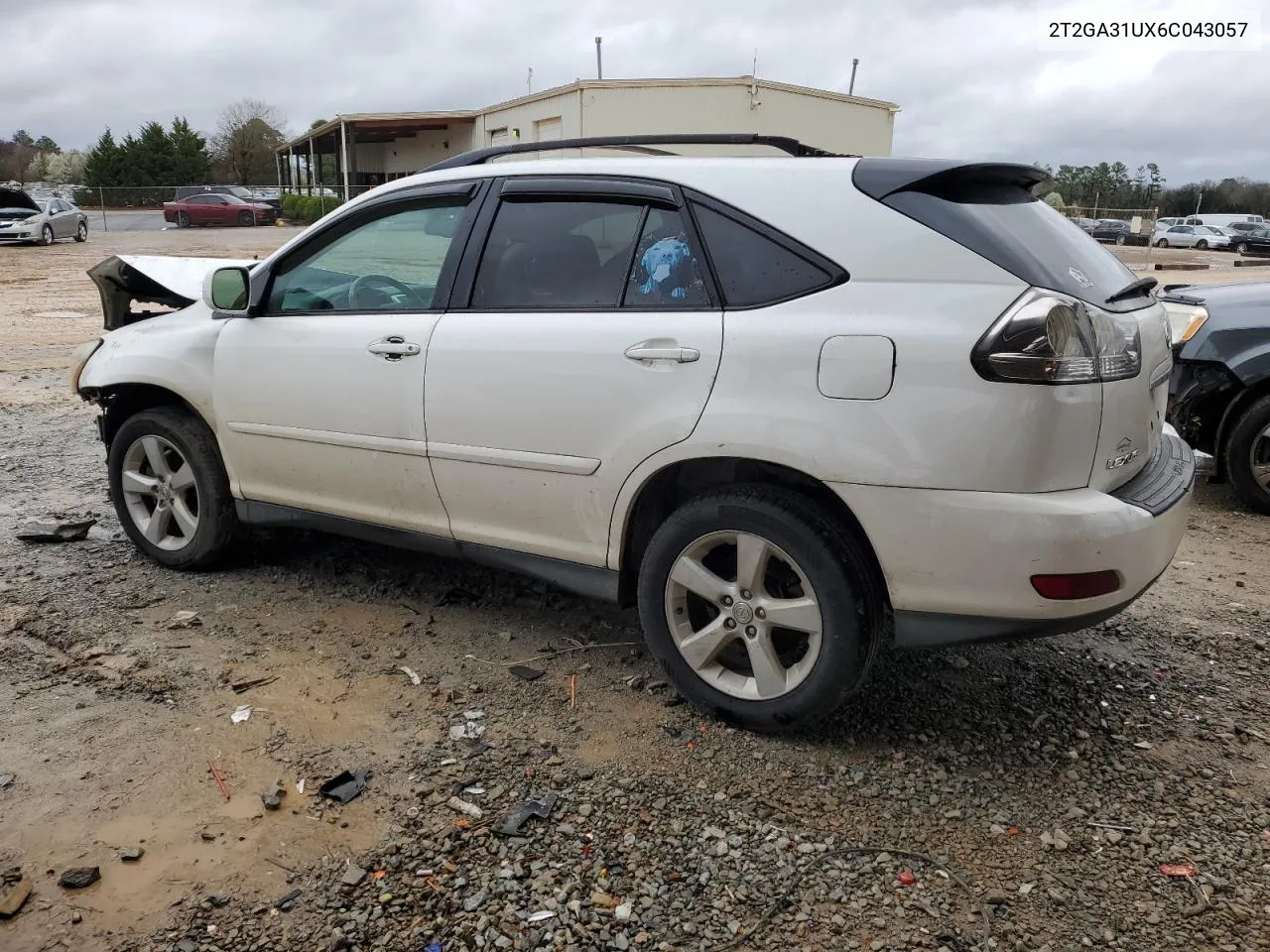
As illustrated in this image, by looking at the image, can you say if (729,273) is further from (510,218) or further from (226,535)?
(226,535)

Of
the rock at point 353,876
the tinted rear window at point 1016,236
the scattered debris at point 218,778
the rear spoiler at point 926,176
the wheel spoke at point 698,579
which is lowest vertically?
the rock at point 353,876

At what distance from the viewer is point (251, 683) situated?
359cm

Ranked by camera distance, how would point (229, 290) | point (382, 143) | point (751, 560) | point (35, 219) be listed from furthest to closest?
point (382, 143) → point (35, 219) → point (229, 290) → point (751, 560)

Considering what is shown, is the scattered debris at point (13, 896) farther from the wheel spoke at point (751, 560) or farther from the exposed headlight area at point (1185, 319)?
the exposed headlight area at point (1185, 319)

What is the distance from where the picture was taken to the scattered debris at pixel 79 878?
2518 mm

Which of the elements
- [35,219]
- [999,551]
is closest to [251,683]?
[999,551]

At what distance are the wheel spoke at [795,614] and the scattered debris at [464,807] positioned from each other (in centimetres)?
102

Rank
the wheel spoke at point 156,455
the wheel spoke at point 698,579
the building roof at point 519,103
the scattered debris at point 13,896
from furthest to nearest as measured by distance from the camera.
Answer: the building roof at point 519,103 < the wheel spoke at point 156,455 < the wheel spoke at point 698,579 < the scattered debris at point 13,896

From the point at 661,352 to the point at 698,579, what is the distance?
0.72 metres

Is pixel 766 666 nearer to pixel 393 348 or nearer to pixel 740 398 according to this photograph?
pixel 740 398

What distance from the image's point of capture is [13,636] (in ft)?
13.0

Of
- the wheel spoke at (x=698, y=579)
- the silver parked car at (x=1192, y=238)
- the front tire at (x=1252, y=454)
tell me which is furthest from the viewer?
the silver parked car at (x=1192, y=238)

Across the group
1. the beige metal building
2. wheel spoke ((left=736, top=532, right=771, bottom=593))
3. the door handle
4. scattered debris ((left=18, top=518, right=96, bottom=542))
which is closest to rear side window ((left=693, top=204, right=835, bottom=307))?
the door handle

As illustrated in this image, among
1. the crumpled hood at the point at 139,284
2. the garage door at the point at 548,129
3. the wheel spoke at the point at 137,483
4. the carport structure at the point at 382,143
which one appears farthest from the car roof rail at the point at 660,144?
the carport structure at the point at 382,143
